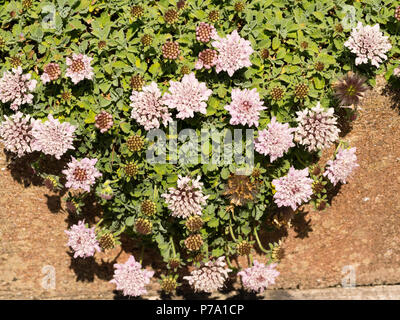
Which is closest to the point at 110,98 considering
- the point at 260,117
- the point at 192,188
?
the point at 192,188

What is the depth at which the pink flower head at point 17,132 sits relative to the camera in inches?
190

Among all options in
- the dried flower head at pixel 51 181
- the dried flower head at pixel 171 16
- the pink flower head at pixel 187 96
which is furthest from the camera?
the dried flower head at pixel 51 181

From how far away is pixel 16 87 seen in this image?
15.7 feet

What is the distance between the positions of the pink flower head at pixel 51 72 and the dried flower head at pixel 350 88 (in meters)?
2.97

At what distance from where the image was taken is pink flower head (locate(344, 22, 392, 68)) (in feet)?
15.6

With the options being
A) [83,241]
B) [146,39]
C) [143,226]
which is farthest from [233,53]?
[83,241]

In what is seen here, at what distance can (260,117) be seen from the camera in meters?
4.94

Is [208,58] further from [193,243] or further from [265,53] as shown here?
[193,243]

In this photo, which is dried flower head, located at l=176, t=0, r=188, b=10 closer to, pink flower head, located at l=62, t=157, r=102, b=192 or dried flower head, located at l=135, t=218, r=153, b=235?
pink flower head, located at l=62, t=157, r=102, b=192

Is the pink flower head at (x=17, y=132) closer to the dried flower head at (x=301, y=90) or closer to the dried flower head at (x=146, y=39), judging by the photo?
the dried flower head at (x=146, y=39)

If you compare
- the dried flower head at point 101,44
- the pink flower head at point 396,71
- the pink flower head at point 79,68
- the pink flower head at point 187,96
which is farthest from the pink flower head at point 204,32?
the pink flower head at point 396,71

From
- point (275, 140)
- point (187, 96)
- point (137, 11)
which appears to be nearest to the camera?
point (187, 96)

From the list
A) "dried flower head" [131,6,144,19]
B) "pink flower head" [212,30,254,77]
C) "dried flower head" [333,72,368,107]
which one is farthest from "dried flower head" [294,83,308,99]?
"dried flower head" [131,6,144,19]

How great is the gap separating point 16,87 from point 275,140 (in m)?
2.79
